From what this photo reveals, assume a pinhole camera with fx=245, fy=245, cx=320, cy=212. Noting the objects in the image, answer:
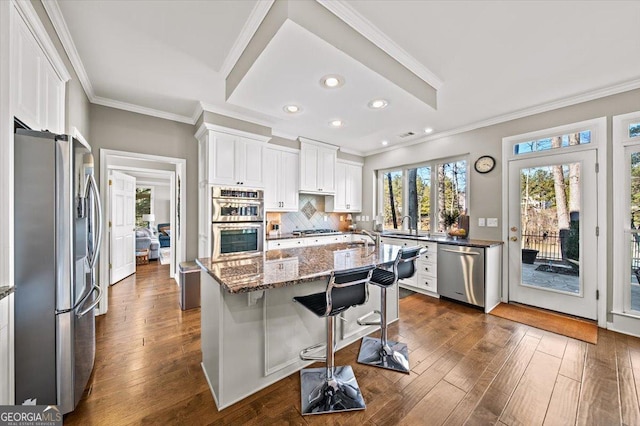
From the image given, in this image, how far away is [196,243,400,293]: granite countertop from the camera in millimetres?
1438

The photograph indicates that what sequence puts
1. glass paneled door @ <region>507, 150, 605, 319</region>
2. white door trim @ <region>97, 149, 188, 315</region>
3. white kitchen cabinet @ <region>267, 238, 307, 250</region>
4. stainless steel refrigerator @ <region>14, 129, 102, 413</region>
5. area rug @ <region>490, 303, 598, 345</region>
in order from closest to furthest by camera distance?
stainless steel refrigerator @ <region>14, 129, 102, 413</region>, area rug @ <region>490, 303, 598, 345</region>, glass paneled door @ <region>507, 150, 605, 319</region>, white door trim @ <region>97, 149, 188, 315</region>, white kitchen cabinet @ <region>267, 238, 307, 250</region>

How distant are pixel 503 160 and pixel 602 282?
1.82 meters

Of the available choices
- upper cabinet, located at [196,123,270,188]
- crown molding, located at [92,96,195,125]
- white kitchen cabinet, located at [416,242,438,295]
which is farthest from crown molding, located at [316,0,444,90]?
crown molding, located at [92,96,195,125]

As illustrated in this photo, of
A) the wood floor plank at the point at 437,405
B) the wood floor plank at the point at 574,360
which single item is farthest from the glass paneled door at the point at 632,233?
the wood floor plank at the point at 437,405

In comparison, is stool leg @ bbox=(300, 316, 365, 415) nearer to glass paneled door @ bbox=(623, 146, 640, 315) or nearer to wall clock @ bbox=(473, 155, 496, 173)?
glass paneled door @ bbox=(623, 146, 640, 315)

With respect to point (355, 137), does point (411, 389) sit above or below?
below

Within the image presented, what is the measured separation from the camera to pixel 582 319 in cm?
292

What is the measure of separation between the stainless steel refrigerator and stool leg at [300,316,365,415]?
1.49 m

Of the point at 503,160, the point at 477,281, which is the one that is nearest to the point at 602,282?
the point at 477,281

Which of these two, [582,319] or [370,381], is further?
[582,319]

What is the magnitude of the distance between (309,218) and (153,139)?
9.70 ft

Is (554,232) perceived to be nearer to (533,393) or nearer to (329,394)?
(533,393)

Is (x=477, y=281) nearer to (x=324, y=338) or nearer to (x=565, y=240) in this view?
(x=565, y=240)

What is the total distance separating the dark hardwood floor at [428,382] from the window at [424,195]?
1975mm
